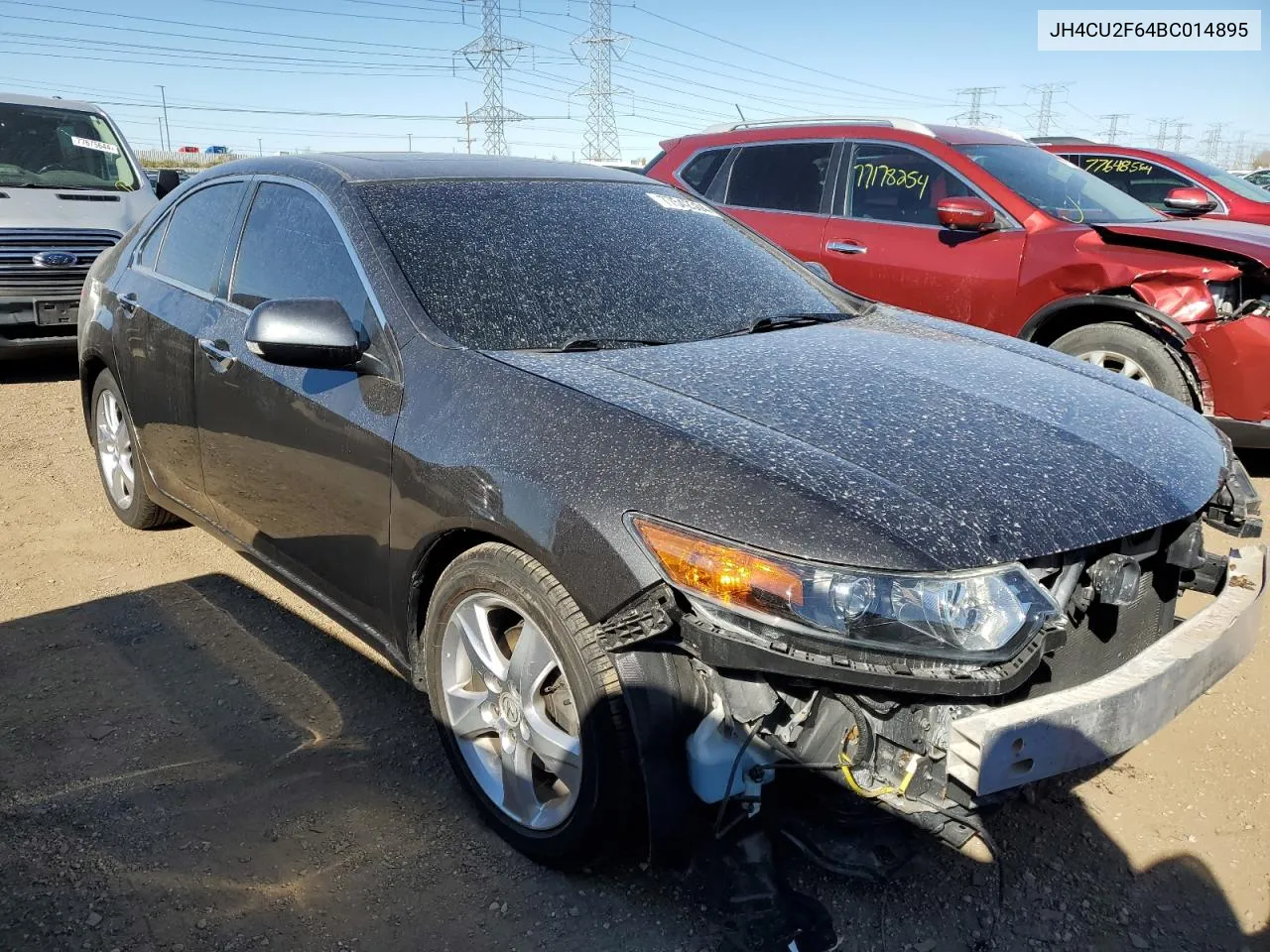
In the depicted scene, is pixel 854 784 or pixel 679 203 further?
pixel 679 203

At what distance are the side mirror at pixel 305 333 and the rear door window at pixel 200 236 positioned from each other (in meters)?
1.07

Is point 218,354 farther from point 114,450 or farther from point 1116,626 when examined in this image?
point 1116,626

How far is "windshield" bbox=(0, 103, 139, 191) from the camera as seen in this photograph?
867cm

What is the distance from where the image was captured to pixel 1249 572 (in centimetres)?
262

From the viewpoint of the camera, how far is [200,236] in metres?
3.87

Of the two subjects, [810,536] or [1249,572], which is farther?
[1249,572]

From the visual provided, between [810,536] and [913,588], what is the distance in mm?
208

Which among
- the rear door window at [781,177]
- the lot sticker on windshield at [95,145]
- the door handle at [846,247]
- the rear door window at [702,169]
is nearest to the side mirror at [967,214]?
the door handle at [846,247]

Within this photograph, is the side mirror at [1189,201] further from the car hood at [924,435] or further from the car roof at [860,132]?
the car hood at [924,435]

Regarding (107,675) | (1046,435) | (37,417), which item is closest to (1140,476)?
(1046,435)

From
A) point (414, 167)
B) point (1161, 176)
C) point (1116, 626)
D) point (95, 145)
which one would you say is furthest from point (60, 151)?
point (1161, 176)

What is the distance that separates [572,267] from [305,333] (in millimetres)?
807

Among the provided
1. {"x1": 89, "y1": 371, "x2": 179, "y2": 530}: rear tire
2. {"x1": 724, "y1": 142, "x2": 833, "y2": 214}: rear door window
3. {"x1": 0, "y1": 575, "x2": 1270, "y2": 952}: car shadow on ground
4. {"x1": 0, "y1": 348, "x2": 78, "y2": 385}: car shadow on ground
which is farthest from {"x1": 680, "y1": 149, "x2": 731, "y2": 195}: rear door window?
{"x1": 0, "y1": 575, "x2": 1270, "y2": 952}: car shadow on ground

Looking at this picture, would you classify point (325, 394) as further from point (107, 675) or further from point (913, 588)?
point (913, 588)
